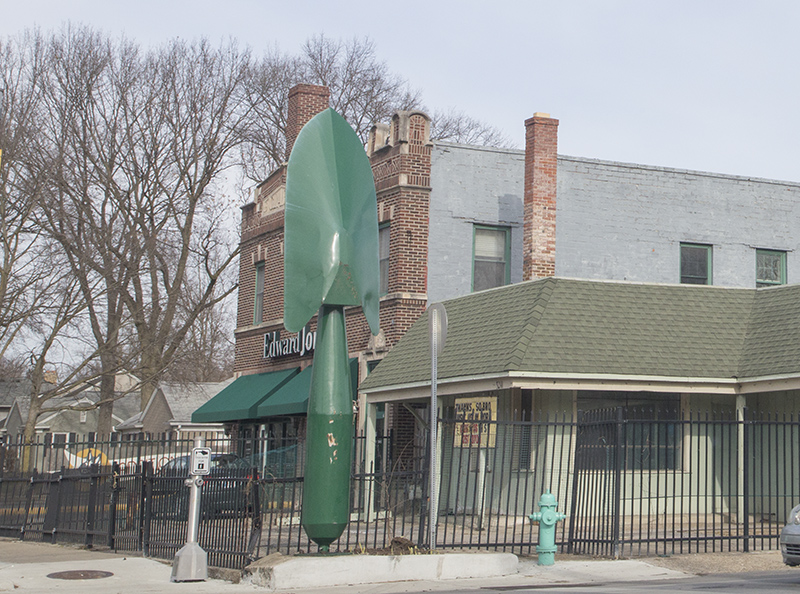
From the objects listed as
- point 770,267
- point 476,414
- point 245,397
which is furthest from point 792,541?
point 245,397

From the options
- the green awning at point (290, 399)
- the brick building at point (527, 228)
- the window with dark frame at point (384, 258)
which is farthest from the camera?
the window with dark frame at point (384, 258)

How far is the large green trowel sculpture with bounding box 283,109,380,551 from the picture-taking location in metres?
12.5

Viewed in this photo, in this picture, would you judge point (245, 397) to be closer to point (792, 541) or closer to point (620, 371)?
point (620, 371)

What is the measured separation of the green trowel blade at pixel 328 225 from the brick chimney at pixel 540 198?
9.18 m

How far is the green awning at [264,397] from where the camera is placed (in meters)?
23.9

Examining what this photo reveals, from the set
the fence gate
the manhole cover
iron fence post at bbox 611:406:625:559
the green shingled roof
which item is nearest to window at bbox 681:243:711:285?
the green shingled roof

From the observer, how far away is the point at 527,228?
2234 centimetres

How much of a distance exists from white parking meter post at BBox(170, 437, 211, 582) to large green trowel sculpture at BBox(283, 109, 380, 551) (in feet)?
3.99

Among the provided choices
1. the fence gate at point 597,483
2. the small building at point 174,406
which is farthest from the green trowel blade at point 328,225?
the small building at point 174,406

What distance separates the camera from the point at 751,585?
37.0 ft

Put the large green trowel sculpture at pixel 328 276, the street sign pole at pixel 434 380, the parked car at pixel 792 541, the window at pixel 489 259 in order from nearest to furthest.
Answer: the parked car at pixel 792 541, the large green trowel sculpture at pixel 328 276, the street sign pole at pixel 434 380, the window at pixel 489 259

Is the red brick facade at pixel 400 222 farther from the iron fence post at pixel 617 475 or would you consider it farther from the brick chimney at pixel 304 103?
the iron fence post at pixel 617 475

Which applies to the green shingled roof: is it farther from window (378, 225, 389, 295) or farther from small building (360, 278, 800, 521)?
window (378, 225, 389, 295)

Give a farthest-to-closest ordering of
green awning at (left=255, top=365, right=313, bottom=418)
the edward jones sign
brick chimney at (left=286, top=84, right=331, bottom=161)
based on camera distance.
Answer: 1. brick chimney at (left=286, top=84, right=331, bottom=161)
2. the edward jones sign
3. green awning at (left=255, top=365, right=313, bottom=418)
